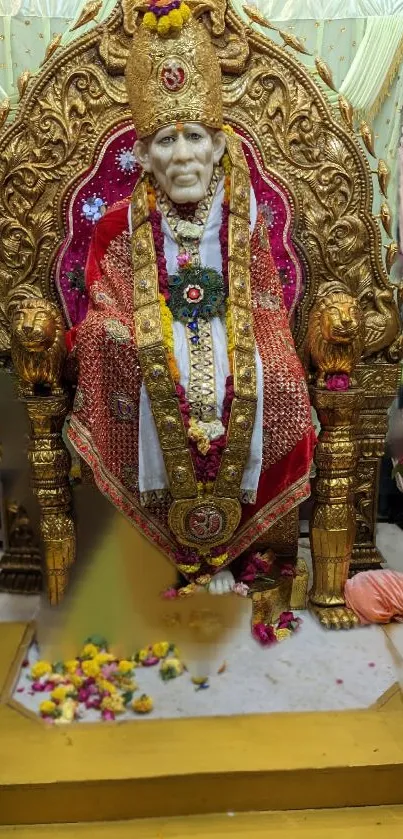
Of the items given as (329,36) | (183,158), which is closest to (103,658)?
(183,158)

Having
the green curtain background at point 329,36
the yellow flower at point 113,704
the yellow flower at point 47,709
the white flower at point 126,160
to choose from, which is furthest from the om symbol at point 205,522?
the green curtain background at point 329,36

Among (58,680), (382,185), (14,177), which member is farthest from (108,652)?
(382,185)

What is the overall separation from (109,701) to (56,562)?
1.87ft

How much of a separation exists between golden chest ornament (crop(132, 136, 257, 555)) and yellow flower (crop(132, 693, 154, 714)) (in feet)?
1.64

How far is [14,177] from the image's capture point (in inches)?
103

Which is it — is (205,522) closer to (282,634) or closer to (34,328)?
(282,634)

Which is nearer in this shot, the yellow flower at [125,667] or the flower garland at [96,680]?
the flower garland at [96,680]

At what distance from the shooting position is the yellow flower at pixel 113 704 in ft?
5.95

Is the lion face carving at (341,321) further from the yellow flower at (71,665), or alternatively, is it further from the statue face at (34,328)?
the yellow flower at (71,665)

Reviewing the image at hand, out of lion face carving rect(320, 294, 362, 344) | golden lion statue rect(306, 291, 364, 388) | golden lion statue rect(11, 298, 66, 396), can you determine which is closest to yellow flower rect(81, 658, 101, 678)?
golden lion statue rect(11, 298, 66, 396)

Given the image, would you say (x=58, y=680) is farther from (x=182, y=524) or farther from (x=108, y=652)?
(x=182, y=524)

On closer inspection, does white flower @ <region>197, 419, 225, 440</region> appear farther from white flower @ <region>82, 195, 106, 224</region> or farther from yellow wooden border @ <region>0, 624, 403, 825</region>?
white flower @ <region>82, 195, 106, 224</region>

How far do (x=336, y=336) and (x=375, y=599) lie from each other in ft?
2.92

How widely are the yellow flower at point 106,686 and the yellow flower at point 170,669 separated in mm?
145
